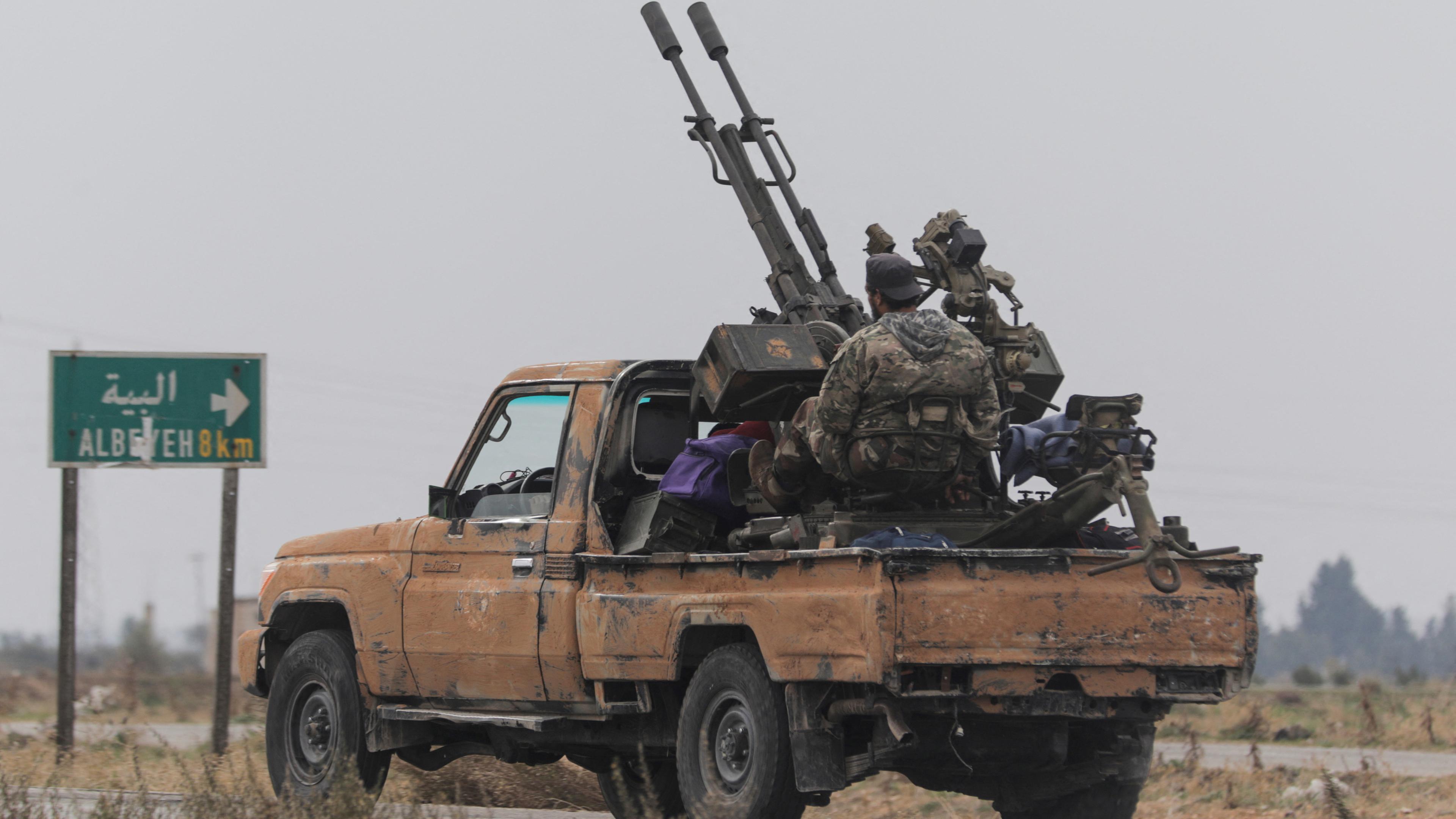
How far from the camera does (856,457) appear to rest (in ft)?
24.8

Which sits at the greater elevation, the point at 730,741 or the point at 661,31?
the point at 661,31

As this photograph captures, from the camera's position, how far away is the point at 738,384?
809 cm

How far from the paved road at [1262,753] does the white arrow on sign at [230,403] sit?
2.52m

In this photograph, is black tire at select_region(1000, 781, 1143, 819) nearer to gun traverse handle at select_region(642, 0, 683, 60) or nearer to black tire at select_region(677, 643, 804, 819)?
black tire at select_region(677, 643, 804, 819)

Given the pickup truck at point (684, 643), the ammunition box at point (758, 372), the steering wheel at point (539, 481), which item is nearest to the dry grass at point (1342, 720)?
the pickup truck at point (684, 643)

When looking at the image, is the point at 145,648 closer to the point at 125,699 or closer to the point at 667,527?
the point at 125,699

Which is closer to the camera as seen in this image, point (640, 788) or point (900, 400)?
point (900, 400)

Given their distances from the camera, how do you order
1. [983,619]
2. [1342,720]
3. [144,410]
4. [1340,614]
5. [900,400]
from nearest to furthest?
[983,619] < [900,400] < [144,410] < [1342,720] < [1340,614]

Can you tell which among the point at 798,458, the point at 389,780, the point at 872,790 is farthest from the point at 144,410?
the point at 798,458

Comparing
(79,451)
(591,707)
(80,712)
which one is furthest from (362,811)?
(80,712)

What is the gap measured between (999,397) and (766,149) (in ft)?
9.72

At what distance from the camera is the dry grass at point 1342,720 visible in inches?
674

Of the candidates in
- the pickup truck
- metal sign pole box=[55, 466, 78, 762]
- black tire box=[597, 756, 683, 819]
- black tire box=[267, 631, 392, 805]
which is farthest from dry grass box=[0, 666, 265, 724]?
black tire box=[597, 756, 683, 819]

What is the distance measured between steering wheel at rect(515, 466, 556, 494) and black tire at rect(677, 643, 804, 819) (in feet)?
5.30
